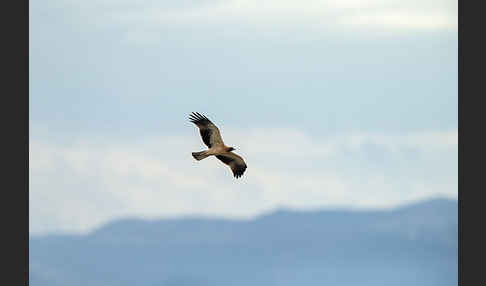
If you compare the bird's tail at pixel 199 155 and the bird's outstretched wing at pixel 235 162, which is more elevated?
the bird's outstretched wing at pixel 235 162

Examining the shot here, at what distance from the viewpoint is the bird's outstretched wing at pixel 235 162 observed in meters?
30.9

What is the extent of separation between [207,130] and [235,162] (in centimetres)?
145

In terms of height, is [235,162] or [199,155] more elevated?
[235,162]

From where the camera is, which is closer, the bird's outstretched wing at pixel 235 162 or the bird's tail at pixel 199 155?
the bird's tail at pixel 199 155

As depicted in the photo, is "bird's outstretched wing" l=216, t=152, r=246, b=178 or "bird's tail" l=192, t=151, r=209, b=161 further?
"bird's outstretched wing" l=216, t=152, r=246, b=178

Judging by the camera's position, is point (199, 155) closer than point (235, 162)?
Yes

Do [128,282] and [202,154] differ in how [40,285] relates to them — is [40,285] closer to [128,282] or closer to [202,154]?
[128,282]

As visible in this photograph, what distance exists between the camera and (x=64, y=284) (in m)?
155

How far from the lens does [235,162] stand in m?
31.2

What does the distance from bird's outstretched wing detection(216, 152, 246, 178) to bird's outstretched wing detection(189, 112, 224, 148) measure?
80 centimetres

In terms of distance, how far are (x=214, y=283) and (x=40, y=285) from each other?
51242 millimetres

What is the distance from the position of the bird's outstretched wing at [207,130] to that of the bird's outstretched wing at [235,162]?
0.80 meters

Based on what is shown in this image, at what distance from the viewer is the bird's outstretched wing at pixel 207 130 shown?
98.8 feet

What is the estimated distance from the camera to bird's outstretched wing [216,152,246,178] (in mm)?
30922
